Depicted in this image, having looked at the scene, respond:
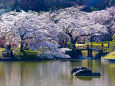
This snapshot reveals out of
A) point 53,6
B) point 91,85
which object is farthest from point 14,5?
point 91,85

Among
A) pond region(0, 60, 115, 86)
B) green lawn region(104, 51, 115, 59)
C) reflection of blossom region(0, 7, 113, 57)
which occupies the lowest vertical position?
pond region(0, 60, 115, 86)

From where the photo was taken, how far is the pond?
23.9 metres

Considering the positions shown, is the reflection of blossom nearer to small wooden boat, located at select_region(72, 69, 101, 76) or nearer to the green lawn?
the green lawn

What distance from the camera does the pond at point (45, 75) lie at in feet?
78.4

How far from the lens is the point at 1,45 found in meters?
44.3

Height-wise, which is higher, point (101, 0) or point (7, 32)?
point (101, 0)

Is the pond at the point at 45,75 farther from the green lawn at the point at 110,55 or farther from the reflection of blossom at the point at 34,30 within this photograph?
the green lawn at the point at 110,55

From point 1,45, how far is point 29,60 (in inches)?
328

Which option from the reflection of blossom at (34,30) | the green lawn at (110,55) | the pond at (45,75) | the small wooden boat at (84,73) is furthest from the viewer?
the green lawn at (110,55)

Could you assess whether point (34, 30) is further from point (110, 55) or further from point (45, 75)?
point (45, 75)

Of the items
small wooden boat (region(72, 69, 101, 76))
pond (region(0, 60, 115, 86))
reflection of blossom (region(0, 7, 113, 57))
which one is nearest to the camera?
pond (region(0, 60, 115, 86))

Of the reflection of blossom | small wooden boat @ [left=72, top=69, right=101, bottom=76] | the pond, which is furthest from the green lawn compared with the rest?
small wooden boat @ [left=72, top=69, right=101, bottom=76]

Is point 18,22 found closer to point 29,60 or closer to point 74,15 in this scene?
point 29,60

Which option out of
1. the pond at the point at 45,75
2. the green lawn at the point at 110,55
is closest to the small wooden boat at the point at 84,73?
the pond at the point at 45,75
